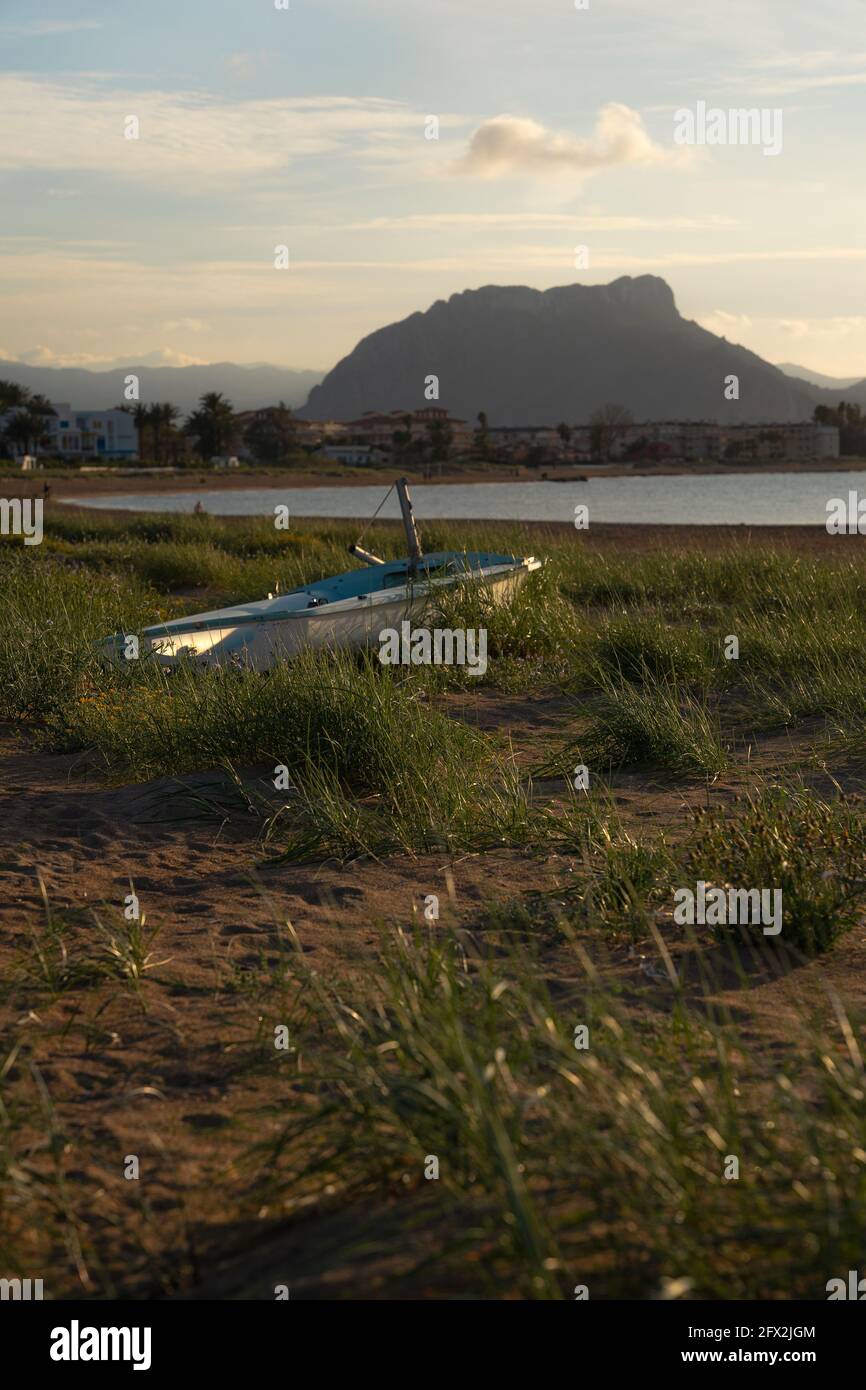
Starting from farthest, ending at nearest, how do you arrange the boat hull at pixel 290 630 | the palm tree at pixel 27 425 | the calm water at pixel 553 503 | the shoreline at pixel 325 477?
1. the palm tree at pixel 27 425
2. the shoreline at pixel 325 477
3. the calm water at pixel 553 503
4. the boat hull at pixel 290 630

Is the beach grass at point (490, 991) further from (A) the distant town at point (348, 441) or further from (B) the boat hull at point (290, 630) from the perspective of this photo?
(A) the distant town at point (348, 441)

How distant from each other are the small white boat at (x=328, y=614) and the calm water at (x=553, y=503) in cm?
2027

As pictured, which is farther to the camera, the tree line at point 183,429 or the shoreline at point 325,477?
the tree line at point 183,429

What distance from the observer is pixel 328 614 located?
9625 millimetres

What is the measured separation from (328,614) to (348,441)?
12731 cm

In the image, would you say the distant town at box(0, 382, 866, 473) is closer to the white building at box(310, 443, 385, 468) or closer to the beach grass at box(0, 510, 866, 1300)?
the white building at box(310, 443, 385, 468)

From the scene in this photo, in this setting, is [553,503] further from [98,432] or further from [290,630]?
[98,432]

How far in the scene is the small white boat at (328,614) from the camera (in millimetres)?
8781

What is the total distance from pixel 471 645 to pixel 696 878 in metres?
5.42

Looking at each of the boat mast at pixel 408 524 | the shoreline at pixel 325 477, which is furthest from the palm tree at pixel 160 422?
the boat mast at pixel 408 524

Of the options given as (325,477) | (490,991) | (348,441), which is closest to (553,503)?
(325,477)

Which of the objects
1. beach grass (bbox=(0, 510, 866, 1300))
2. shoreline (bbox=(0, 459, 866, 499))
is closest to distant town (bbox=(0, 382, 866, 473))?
shoreline (bbox=(0, 459, 866, 499))

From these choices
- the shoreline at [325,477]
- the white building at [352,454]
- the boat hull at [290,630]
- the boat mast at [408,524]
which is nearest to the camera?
the boat hull at [290,630]
